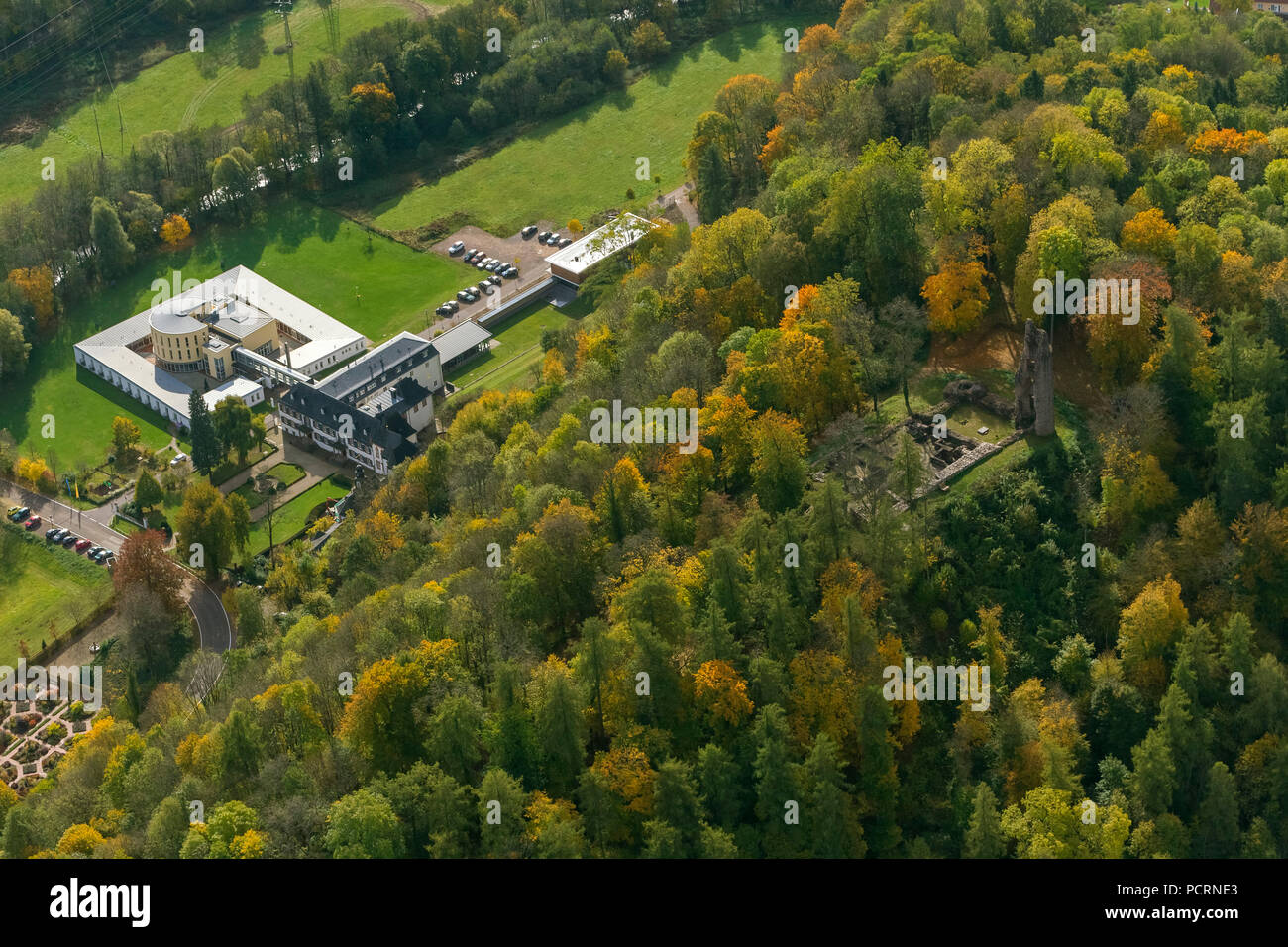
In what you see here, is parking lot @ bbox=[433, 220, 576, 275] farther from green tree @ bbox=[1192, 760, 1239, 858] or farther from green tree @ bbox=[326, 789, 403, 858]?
green tree @ bbox=[1192, 760, 1239, 858]

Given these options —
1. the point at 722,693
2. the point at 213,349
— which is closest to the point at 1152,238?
the point at 722,693

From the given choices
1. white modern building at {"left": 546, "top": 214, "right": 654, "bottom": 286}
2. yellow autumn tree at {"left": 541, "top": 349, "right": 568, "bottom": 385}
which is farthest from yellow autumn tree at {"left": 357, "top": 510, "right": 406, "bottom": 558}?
white modern building at {"left": 546, "top": 214, "right": 654, "bottom": 286}

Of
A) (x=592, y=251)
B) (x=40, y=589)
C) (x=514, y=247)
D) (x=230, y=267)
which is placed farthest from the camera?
(x=514, y=247)

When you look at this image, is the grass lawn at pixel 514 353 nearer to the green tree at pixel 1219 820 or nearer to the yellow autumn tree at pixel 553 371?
the yellow autumn tree at pixel 553 371

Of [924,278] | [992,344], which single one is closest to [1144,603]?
[992,344]

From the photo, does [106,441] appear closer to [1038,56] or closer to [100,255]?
[100,255]

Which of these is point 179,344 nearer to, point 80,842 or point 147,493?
point 147,493
